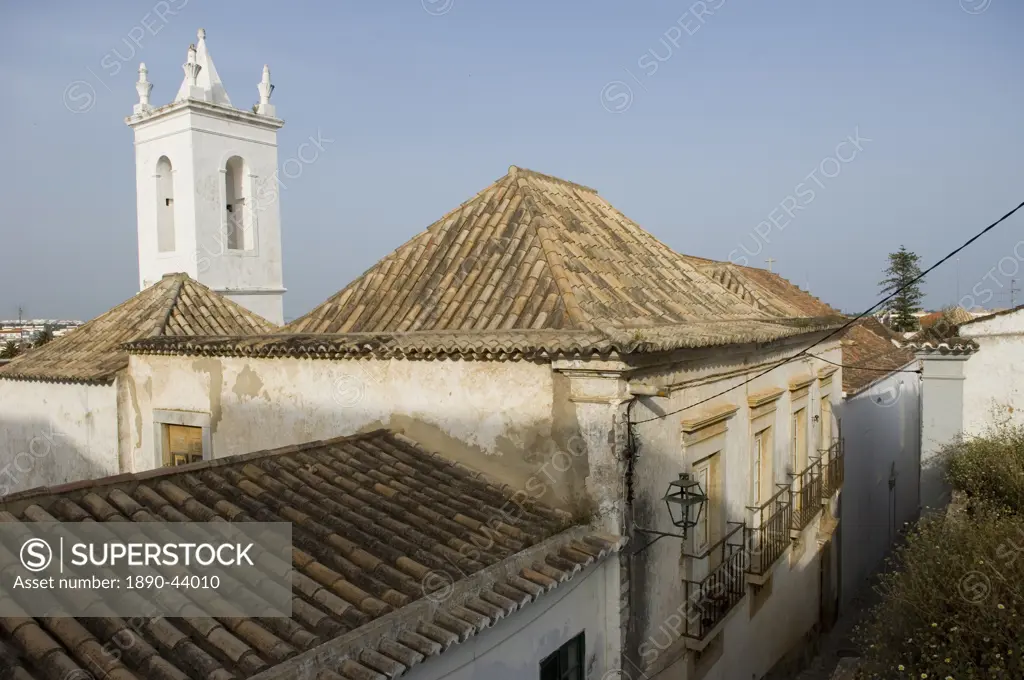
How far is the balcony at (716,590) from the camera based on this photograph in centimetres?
757

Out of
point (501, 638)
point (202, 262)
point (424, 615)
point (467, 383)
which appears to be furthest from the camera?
point (202, 262)

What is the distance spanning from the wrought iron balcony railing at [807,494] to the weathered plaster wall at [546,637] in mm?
5507

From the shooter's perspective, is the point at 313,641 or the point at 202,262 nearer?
the point at 313,641

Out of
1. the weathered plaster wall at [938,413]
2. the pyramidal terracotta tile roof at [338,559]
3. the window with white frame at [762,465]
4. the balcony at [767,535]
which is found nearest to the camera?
the pyramidal terracotta tile roof at [338,559]

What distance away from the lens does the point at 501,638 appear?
514 cm

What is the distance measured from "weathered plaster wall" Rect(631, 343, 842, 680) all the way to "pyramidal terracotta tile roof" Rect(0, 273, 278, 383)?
20.3 feet

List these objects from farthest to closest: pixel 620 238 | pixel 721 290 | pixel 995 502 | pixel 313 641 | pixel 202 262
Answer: pixel 202 262
pixel 721 290
pixel 620 238
pixel 995 502
pixel 313 641

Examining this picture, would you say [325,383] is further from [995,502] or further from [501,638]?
[995,502]

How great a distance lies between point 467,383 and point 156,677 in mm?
3795

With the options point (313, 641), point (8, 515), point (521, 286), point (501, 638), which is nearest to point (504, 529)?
point (501, 638)

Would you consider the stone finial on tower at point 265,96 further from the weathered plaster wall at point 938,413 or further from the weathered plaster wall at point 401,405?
the weathered plaster wall at point 938,413

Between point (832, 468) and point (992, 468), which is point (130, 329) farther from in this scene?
point (992, 468)

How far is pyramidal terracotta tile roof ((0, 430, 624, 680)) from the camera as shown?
3582 mm

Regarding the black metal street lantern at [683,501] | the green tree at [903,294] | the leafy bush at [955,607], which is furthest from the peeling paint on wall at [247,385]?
the green tree at [903,294]
